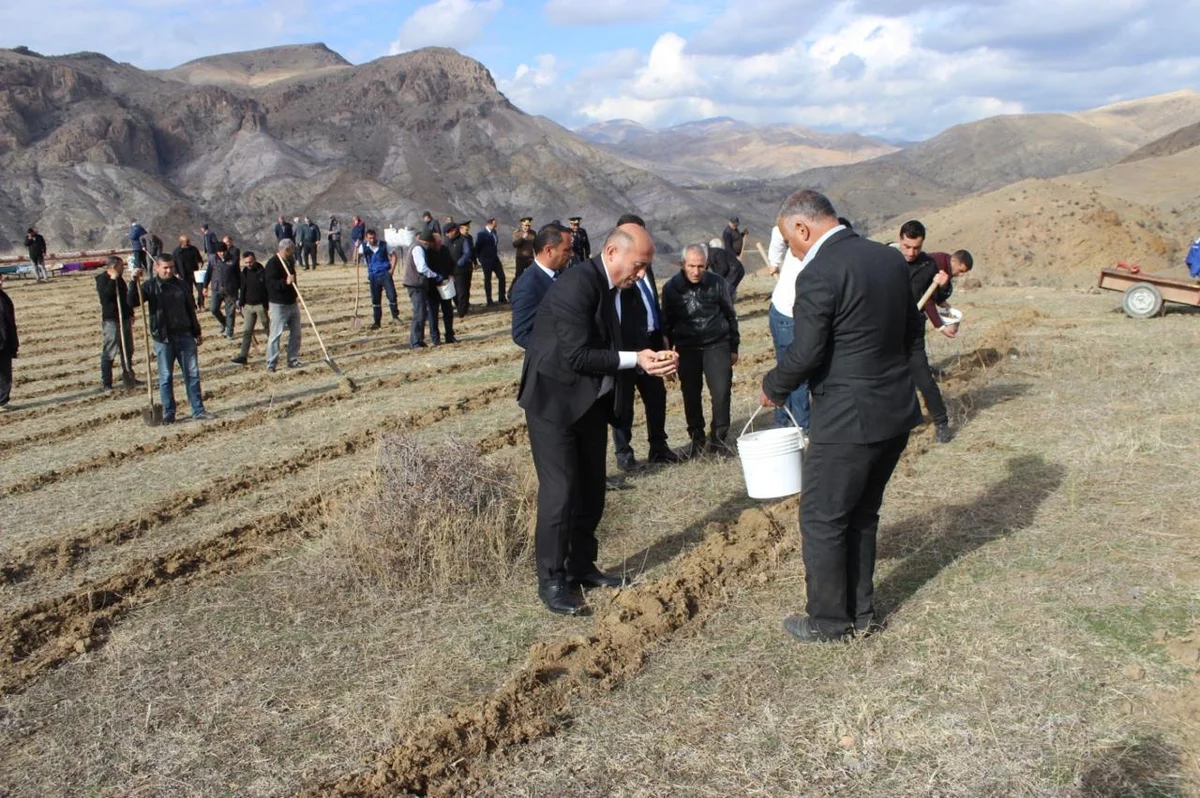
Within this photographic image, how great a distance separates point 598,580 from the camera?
17.3 ft

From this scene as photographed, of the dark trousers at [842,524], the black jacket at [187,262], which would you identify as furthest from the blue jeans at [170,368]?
the black jacket at [187,262]

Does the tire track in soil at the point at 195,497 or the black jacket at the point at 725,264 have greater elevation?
the black jacket at the point at 725,264

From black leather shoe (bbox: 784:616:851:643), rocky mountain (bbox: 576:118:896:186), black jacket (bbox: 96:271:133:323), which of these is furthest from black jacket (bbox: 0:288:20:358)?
rocky mountain (bbox: 576:118:896:186)

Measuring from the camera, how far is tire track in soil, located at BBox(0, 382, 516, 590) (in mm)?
6064

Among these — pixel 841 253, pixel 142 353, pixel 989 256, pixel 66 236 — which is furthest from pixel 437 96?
pixel 841 253

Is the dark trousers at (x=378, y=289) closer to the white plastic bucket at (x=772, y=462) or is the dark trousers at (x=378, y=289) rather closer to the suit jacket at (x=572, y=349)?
the suit jacket at (x=572, y=349)

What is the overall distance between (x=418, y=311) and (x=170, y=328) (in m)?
4.63

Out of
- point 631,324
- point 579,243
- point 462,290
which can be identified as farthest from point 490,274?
point 631,324

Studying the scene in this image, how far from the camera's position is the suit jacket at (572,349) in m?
4.62

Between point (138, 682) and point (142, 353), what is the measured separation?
11.4 metres

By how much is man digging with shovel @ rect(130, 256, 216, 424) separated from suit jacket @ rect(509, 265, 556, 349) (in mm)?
4855

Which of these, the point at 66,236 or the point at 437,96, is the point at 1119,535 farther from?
the point at 437,96

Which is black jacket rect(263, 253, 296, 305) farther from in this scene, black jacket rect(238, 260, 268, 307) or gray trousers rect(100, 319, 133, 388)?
gray trousers rect(100, 319, 133, 388)

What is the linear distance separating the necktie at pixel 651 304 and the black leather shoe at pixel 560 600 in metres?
2.32
